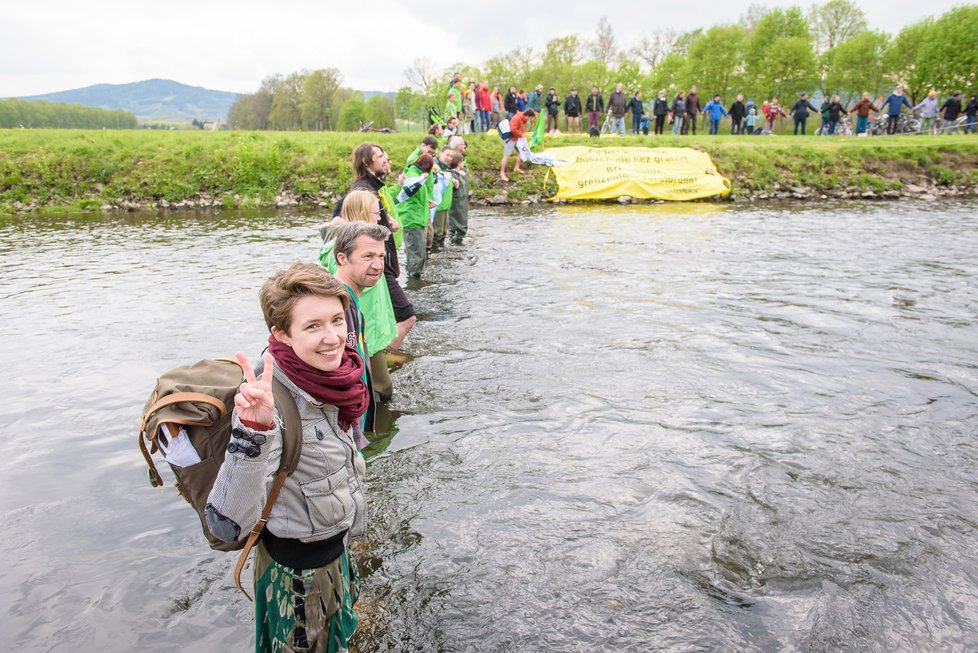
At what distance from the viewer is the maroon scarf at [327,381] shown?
2432 mm

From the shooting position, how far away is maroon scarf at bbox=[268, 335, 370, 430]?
243cm

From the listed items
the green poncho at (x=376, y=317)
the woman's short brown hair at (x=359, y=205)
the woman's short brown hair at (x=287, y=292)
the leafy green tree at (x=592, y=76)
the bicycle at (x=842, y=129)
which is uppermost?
the leafy green tree at (x=592, y=76)

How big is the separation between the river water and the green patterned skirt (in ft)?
2.79

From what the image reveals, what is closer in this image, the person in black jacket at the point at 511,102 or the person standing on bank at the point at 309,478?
the person standing on bank at the point at 309,478

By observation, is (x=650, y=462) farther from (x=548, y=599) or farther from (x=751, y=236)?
(x=751, y=236)

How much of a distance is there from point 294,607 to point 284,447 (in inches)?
27.4

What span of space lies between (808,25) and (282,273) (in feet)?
240

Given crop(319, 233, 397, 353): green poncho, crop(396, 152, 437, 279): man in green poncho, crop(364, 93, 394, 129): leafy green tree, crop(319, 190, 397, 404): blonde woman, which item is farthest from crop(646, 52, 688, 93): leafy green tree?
crop(319, 233, 397, 353): green poncho

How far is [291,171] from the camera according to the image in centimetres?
2231

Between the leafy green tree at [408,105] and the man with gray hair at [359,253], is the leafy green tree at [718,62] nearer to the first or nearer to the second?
the leafy green tree at [408,105]

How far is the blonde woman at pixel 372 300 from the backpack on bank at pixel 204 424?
A: 2.16m

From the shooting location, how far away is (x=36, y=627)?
3.54m

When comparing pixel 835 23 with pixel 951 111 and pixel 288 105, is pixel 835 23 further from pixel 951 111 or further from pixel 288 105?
pixel 288 105

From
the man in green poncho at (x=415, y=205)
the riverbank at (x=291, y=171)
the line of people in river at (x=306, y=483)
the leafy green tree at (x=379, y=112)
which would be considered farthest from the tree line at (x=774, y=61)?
the line of people in river at (x=306, y=483)
